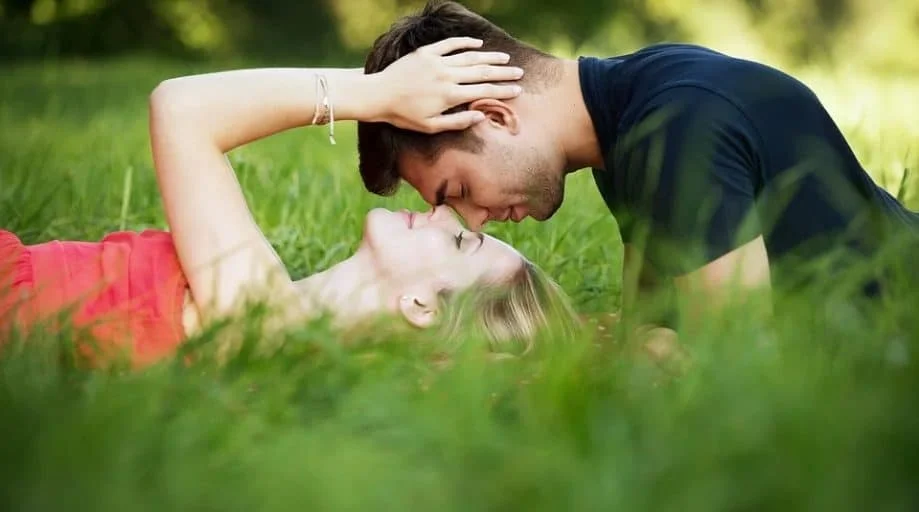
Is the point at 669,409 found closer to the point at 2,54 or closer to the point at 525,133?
the point at 525,133

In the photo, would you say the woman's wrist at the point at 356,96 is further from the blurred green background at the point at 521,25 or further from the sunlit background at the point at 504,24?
the blurred green background at the point at 521,25

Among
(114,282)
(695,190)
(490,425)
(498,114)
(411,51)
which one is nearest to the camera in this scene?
(490,425)

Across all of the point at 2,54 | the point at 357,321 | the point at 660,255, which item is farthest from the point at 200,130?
the point at 2,54

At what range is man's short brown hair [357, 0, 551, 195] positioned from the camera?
125 inches

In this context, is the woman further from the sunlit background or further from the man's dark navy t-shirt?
the sunlit background

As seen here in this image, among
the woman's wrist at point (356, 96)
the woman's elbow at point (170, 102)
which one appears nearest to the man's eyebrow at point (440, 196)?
the woman's wrist at point (356, 96)

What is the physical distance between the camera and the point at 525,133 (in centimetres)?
310

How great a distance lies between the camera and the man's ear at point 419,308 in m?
2.91

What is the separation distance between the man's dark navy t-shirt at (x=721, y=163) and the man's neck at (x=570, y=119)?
0.03m

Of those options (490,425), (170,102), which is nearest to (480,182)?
(170,102)

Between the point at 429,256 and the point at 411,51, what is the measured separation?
562 mm

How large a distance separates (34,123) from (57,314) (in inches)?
207

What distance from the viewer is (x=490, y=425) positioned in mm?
1774

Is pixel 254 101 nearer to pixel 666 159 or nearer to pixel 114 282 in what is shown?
pixel 114 282
